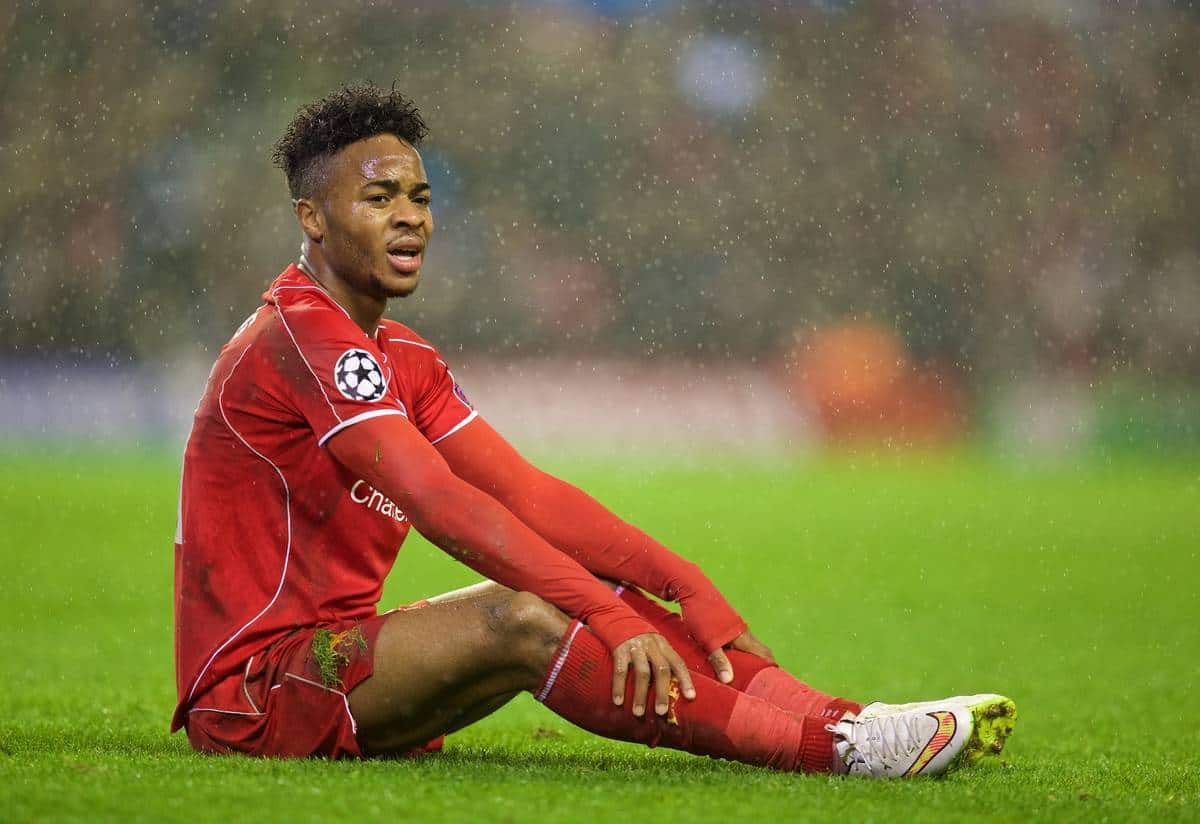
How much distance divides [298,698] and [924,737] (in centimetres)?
114

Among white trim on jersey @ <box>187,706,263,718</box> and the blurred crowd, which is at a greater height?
the blurred crowd

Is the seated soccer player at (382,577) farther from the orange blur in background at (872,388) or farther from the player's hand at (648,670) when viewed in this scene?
the orange blur in background at (872,388)

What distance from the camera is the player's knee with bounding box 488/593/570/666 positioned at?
9.10ft

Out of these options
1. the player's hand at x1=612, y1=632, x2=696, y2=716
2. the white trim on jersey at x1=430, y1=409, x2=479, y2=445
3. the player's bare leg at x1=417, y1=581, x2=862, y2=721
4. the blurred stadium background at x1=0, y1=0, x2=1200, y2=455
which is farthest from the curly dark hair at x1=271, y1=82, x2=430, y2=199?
the blurred stadium background at x1=0, y1=0, x2=1200, y2=455

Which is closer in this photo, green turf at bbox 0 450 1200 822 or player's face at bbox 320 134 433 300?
green turf at bbox 0 450 1200 822

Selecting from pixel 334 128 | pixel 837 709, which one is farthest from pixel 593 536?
pixel 334 128

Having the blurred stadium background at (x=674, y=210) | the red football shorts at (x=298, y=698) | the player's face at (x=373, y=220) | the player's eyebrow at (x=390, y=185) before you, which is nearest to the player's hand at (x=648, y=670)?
the red football shorts at (x=298, y=698)

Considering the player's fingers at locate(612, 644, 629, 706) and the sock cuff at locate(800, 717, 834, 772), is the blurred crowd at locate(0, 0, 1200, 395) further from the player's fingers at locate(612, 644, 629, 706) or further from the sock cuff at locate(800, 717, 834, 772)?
the player's fingers at locate(612, 644, 629, 706)

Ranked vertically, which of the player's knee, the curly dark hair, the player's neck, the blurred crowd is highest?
the blurred crowd

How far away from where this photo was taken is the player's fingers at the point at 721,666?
306cm

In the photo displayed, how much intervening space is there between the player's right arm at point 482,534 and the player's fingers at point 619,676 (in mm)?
48

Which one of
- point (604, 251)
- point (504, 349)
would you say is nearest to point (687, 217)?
point (604, 251)

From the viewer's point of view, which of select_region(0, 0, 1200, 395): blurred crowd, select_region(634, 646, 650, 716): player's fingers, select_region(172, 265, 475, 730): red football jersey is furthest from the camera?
select_region(0, 0, 1200, 395): blurred crowd

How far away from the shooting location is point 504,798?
2588 millimetres
